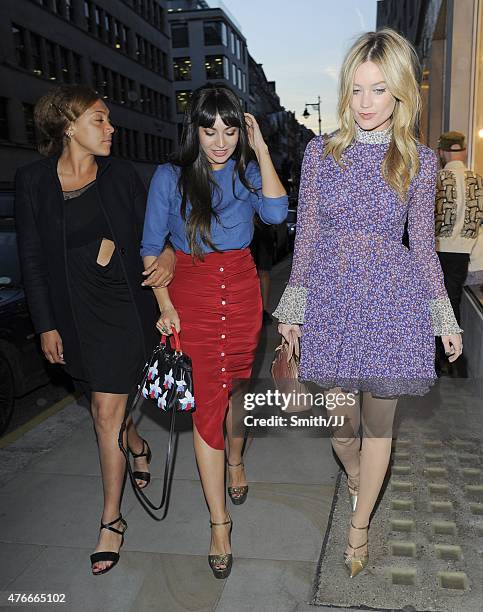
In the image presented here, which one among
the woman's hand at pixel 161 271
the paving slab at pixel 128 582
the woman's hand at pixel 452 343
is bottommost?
the paving slab at pixel 128 582

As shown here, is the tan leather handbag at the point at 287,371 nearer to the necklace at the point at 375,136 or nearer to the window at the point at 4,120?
the necklace at the point at 375,136

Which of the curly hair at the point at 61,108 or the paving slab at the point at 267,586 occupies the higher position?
the curly hair at the point at 61,108

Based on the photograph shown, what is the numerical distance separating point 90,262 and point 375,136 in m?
1.52

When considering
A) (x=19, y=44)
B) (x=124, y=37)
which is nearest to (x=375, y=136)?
(x=19, y=44)

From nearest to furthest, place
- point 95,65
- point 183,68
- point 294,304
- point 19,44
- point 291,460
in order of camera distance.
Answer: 1. point 294,304
2. point 291,460
3. point 19,44
4. point 95,65
5. point 183,68

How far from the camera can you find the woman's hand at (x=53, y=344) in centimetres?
313

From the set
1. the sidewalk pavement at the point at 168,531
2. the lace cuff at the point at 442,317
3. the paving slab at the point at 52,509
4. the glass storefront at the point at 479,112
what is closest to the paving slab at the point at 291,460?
the sidewalk pavement at the point at 168,531

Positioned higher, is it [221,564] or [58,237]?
[58,237]

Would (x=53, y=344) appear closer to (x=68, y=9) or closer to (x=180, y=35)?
(x=68, y=9)

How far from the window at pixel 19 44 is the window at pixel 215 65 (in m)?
51.1

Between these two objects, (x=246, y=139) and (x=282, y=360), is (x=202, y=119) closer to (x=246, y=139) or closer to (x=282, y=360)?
(x=246, y=139)

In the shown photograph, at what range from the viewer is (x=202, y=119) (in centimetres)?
272

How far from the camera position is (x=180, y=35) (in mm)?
79062

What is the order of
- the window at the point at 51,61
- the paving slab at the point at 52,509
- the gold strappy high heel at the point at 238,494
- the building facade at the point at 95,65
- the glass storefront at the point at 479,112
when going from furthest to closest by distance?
1. the window at the point at 51,61
2. the building facade at the point at 95,65
3. the glass storefront at the point at 479,112
4. the gold strappy high heel at the point at 238,494
5. the paving slab at the point at 52,509
